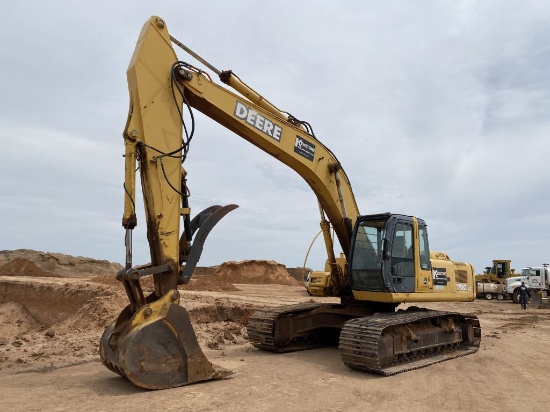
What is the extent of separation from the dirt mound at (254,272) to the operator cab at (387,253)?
1305 inches

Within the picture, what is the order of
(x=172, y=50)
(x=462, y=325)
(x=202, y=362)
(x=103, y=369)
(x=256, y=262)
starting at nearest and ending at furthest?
(x=202, y=362), (x=172, y=50), (x=103, y=369), (x=462, y=325), (x=256, y=262)

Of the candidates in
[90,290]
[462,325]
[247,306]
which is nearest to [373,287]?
[462,325]

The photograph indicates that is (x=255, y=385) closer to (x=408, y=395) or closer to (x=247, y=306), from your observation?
(x=408, y=395)

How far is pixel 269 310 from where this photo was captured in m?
10.0

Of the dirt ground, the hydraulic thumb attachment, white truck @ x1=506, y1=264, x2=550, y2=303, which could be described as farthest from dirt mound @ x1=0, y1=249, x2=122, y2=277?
the hydraulic thumb attachment

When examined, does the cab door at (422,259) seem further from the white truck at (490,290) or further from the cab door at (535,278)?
the white truck at (490,290)

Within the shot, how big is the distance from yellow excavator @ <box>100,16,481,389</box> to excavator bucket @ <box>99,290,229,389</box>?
1 cm

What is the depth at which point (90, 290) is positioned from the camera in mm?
19812

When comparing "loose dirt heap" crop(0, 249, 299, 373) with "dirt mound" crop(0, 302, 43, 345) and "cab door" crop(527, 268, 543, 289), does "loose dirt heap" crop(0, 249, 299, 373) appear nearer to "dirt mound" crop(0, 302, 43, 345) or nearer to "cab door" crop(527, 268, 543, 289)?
"dirt mound" crop(0, 302, 43, 345)

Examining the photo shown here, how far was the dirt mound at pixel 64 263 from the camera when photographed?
42.6 metres

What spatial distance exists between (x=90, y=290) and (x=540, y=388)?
17.1m

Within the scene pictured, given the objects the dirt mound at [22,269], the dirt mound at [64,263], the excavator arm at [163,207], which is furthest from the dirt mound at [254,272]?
the excavator arm at [163,207]

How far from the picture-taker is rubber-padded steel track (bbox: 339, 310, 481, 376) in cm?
762

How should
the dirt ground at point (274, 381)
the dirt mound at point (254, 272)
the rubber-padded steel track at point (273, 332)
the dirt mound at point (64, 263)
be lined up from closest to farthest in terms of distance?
the dirt ground at point (274, 381)
the rubber-padded steel track at point (273, 332)
the dirt mound at point (254, 272)
the dirt mound at point (64, 263)
